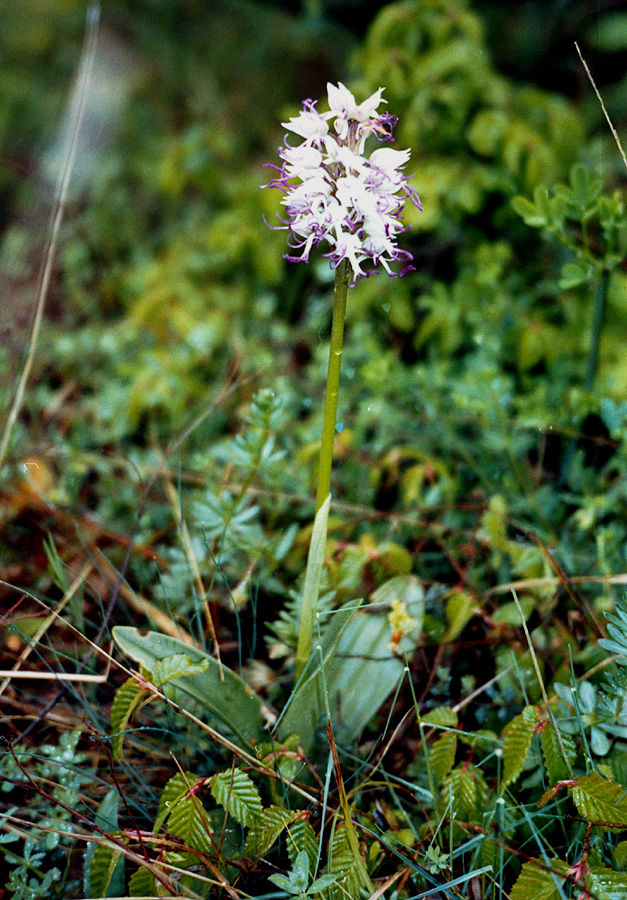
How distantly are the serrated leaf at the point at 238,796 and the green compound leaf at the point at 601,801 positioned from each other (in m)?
0.45

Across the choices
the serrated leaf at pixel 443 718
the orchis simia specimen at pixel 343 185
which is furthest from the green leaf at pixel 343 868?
the orchis simia specimen at pixel 343 185

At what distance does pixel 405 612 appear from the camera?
117 cm

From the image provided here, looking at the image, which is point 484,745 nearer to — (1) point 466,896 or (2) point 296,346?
(1) point 466,896

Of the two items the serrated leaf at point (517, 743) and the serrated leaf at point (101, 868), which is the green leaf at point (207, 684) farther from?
the serrated leaf at point (517, 743)

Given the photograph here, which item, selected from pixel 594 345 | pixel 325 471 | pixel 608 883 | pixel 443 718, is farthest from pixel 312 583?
pixel 594 345

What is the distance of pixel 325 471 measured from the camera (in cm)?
96

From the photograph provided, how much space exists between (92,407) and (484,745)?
1.60 metres

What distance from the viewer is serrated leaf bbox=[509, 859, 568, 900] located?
0.80 meters

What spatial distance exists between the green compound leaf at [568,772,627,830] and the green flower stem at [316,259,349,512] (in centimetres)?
54

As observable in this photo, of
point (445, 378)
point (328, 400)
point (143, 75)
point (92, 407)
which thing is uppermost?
point (143, 75)

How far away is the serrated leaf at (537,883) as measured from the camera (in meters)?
0.80

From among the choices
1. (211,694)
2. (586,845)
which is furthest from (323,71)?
(586,845)

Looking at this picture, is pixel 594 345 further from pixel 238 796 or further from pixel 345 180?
pixel 238 796

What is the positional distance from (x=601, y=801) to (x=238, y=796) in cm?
51
